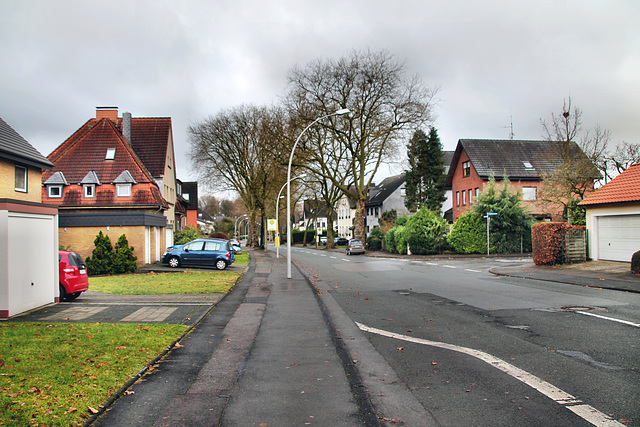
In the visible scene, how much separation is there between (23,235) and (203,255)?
16092 millimetres

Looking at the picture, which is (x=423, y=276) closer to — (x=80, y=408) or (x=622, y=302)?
(x=622, y=302)

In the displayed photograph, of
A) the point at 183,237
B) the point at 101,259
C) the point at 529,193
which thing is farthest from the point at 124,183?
the point at 529,193

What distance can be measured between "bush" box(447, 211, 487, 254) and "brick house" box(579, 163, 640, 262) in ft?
42.0

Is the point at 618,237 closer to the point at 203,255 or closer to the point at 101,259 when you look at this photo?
the point at 203,255

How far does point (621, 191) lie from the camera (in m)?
22.4

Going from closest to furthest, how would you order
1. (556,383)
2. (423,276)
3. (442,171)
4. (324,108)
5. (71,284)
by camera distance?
(556,383)
(71,284)
(423,276)
(324,108)
(442,171)

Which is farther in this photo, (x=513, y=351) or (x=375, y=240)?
(x=375, y=240)

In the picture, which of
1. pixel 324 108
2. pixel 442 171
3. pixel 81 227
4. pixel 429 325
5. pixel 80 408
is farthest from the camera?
pixel 442 171

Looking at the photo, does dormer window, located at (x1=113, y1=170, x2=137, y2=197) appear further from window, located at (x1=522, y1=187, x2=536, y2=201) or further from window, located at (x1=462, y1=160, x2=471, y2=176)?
window, located at (x1=522, y1=187, x2=536, y2=201)

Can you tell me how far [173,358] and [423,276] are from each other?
588 inches

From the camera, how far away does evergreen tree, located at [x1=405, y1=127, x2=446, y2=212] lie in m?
57.4

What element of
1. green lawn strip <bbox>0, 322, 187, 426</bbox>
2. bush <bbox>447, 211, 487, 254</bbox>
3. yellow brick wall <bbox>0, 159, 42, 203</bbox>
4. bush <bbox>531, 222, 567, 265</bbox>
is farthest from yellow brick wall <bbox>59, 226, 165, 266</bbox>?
bush <bbox>447, 211, 487, 254</bbox>

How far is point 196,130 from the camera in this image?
5203 cm

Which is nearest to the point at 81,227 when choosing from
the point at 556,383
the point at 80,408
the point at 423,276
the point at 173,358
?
the point at 423,276
